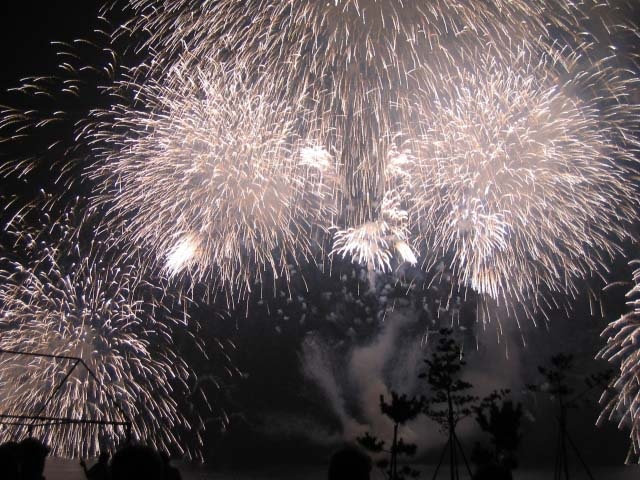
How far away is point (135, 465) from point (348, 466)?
4.10 feet

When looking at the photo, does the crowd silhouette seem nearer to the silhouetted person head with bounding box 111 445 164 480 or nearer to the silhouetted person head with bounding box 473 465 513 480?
the silhouetted person head with bounding box 111 445 164 480

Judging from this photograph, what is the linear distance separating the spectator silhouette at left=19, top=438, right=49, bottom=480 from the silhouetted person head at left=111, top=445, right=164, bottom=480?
44.3 inches

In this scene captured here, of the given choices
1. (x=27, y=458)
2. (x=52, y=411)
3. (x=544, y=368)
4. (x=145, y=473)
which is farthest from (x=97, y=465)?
(x=544, y=368)

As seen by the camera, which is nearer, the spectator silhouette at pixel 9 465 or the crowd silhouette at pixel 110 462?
the crowd silhouette at pixel 110 462

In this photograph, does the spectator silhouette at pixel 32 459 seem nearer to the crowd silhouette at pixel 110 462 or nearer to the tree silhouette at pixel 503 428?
the crowd silhouette at pixel 110 462

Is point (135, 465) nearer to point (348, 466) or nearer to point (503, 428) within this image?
point (348, 466)

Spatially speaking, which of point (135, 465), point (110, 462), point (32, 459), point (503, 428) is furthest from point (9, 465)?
point (503, 428)

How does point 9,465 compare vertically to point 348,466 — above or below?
below

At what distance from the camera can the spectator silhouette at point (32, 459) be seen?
153 inches

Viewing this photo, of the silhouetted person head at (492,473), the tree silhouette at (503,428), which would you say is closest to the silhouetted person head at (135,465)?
the silhouetted person head at (492,473)

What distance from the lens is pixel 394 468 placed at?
2658cm

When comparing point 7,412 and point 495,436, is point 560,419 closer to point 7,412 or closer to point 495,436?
point 495,436

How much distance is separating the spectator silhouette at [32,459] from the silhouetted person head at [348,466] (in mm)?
2071

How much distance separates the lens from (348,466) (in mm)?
3500
